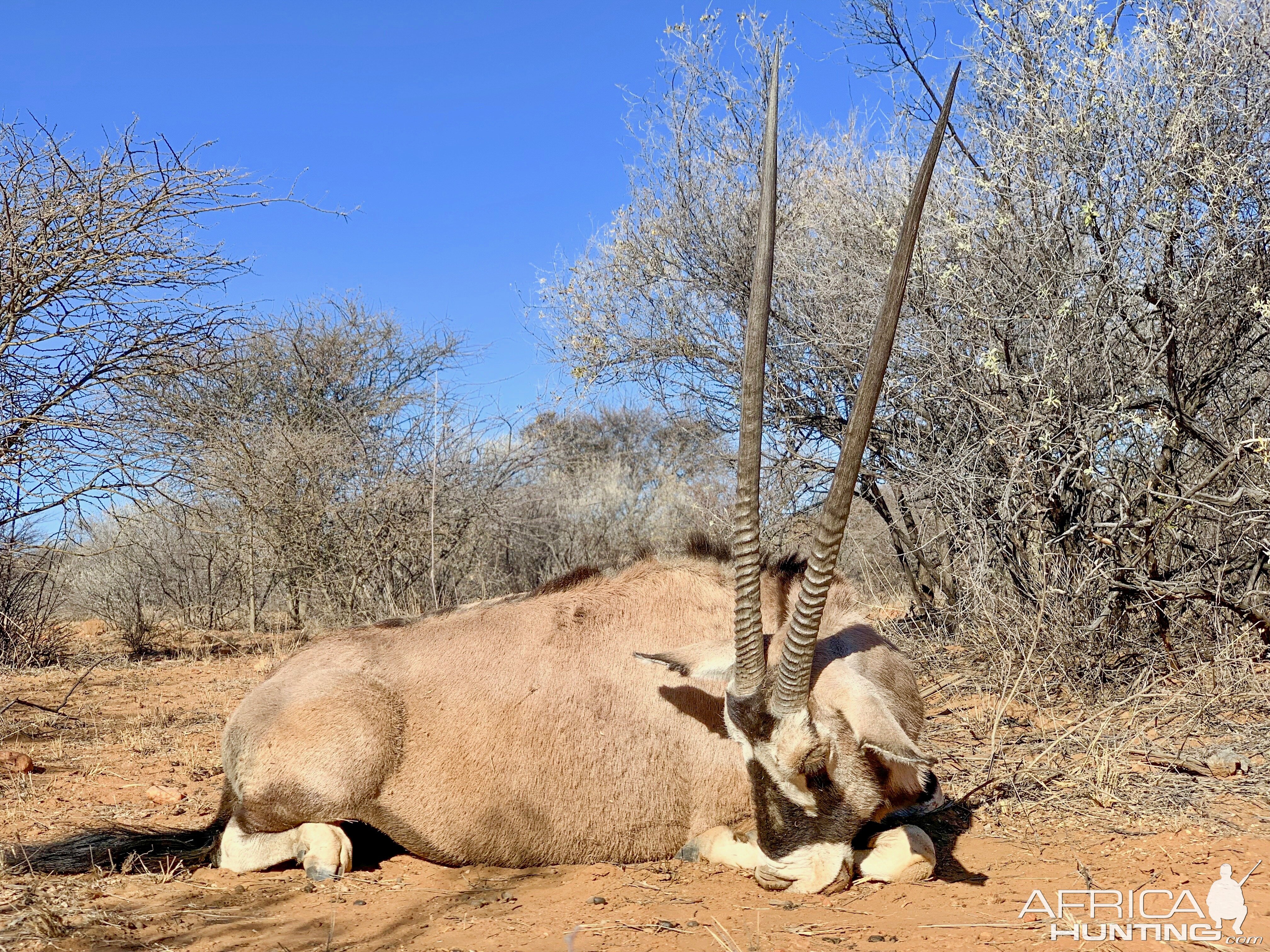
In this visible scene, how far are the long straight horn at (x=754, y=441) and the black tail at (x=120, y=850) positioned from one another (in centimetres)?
264

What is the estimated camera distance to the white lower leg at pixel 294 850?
14.3 ft

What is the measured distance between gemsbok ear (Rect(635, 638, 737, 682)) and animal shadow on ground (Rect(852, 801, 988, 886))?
0.84 metres

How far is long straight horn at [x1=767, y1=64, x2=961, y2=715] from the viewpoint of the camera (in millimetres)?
3271

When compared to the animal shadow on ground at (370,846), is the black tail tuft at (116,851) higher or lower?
higher

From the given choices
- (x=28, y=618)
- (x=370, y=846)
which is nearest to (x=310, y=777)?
(x=370, y=846)

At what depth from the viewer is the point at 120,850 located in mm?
4574

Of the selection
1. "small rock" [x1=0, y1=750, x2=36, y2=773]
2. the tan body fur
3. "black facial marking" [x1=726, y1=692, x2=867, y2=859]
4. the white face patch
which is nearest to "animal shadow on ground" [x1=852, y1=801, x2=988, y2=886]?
"black facial marking" [x1=726, y1=692, x2=867, y2=859]

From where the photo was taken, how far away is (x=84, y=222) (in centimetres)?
740

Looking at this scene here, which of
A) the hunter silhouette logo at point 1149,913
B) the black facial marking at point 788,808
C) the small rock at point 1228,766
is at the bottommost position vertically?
the hunter silhouette logo at point 1149,913

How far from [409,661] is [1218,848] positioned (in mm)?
3501

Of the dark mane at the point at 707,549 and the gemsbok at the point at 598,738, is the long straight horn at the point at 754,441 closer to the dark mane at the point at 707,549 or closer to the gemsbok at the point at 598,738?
the gemsbok at the point at 598,738

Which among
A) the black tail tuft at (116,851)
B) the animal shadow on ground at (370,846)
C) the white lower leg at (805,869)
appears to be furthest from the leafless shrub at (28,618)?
the white lower leg at (805,869)

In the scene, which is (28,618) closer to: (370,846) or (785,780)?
(370,846)

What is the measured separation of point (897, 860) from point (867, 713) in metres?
0.61
